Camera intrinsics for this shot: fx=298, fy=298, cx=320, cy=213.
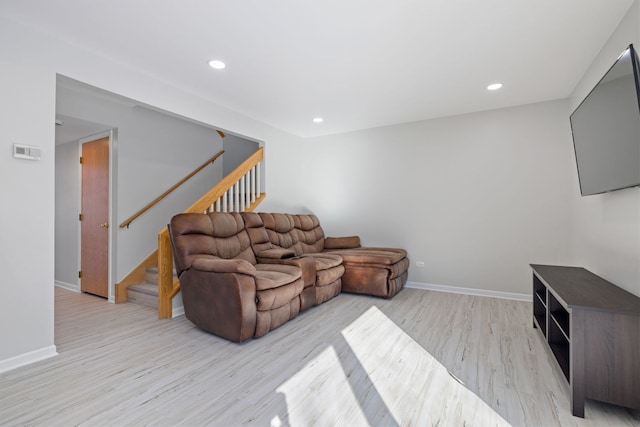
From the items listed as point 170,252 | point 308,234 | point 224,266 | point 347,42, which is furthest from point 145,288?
point 347,42

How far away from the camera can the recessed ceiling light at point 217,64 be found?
265cm

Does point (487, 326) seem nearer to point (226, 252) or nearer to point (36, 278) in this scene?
point (226, 252)

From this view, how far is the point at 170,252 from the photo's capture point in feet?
10.5

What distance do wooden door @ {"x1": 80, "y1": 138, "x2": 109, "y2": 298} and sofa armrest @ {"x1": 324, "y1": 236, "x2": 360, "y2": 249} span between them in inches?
122

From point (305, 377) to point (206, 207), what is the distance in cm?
231

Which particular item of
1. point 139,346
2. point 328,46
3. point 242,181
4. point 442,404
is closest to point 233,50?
point 328,46

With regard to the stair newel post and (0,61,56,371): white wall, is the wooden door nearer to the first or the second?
the stair newel post

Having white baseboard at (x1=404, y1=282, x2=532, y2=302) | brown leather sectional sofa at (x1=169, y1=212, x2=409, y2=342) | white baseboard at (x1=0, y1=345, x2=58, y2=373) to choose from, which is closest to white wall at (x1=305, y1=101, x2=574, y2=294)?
white baseboard at (x1=404, y1=282, x2=532, y2=302)

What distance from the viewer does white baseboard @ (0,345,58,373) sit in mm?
2056

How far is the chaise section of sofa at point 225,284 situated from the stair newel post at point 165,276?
327 mm

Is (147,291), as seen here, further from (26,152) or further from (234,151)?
(234,151)

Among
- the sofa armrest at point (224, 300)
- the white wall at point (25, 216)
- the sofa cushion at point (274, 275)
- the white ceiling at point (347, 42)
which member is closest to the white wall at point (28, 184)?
the white wall at point (25, 216)

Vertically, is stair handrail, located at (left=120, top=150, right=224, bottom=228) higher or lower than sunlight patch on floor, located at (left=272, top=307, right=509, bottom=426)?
higher

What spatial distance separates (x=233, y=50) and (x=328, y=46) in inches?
31.1
